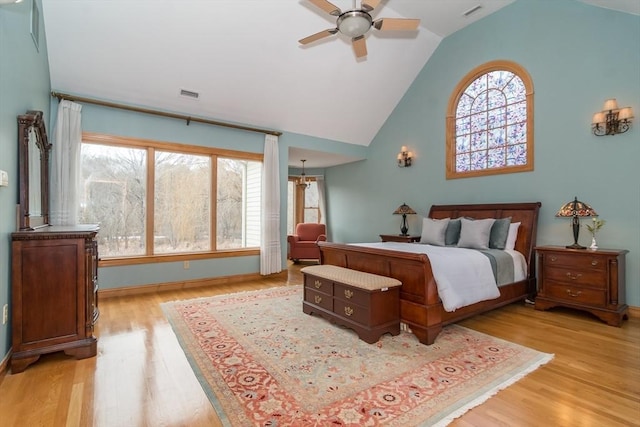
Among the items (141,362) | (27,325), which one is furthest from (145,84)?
(141,362)

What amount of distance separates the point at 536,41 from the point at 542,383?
4.51 meters

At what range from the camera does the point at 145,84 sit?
4262 mm

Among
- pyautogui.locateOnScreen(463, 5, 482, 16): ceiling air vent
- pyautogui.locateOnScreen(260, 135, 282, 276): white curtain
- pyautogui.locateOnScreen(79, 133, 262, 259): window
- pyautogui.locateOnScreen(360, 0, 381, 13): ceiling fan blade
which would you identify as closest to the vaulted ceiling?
pyautogui.locateOnScreen(463, 5, 482, 16): ceiling air vent

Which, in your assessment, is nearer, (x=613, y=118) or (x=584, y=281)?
(x=584, y=281)

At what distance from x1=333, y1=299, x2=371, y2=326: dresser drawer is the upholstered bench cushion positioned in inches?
8.6

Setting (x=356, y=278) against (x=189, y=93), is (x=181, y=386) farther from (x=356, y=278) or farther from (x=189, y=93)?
(x=189, y=93)

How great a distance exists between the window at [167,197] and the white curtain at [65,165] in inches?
9.3

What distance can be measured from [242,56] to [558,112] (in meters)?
4.40

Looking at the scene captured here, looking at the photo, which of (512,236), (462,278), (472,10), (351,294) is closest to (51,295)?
(351,294)

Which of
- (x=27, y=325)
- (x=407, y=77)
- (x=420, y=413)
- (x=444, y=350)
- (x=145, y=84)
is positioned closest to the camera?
(x=420, y=413)

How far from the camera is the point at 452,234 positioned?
4.54 m

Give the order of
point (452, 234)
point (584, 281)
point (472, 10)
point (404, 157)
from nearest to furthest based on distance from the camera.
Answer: point (584, 281) < point (452, 234) < point (472, 10) < point (404, 157)

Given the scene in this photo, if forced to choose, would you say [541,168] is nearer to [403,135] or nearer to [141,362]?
[403,135]

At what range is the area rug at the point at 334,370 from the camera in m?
1.80
